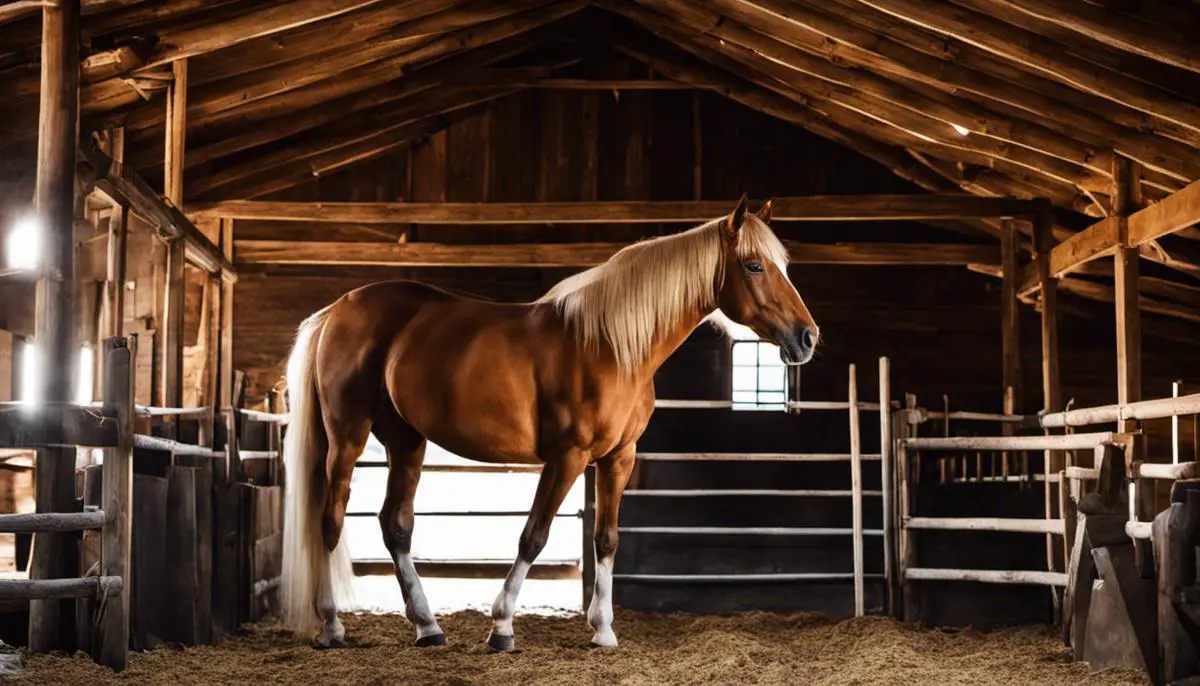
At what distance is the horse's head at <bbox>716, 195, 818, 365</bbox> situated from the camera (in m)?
4.97

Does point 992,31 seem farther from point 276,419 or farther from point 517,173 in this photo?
point 517,173

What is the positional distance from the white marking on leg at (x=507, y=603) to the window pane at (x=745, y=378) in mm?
6479

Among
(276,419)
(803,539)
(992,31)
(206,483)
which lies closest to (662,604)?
(803,539)

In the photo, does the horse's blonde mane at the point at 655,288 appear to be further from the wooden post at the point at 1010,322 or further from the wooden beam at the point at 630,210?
the wooden post at the point at 1010,322

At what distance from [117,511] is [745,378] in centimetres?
774

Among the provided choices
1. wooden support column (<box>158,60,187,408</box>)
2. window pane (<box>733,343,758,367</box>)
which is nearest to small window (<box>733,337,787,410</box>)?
window pane (<box>733,343,758,367</box>)

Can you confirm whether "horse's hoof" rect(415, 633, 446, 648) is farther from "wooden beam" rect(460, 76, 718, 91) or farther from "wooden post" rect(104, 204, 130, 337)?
"wooden beam" rect(460, 76, 718, 91)

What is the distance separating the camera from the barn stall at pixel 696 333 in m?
4.74

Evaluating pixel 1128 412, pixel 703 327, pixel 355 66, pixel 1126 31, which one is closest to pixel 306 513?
pixel 1128 412

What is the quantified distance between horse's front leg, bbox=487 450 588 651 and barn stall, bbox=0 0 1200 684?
0.21 meters

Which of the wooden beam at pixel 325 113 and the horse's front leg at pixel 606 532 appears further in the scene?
the wooden beam at pixel 325 113

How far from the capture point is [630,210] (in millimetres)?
9539

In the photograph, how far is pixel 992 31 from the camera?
6363 millimetres

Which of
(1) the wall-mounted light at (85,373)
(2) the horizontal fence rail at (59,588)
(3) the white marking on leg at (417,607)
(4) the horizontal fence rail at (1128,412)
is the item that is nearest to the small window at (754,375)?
(4) the horizontal fence rail at (1128,412)
